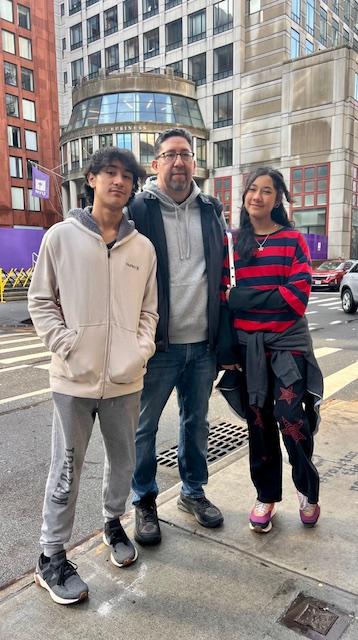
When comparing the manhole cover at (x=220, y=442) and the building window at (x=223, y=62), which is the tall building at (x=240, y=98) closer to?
the building window at (x=223, y=62)

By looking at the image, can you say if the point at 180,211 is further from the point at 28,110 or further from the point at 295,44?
the point at 28,110

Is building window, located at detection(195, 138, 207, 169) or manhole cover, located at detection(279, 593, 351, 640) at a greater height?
building window, located at detection(195, 138, 207, 169)

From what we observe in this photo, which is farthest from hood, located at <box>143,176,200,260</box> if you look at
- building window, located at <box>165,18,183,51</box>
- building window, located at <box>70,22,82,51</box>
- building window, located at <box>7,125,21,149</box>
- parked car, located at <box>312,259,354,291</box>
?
building window, located at <box>70,22,82,51</box>

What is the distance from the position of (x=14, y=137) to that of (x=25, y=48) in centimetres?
838

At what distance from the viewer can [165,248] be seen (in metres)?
2.82

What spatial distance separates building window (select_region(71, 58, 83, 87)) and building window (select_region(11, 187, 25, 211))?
50.2 feet

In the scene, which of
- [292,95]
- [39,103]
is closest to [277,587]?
[292,95]

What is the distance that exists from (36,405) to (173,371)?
138 inches

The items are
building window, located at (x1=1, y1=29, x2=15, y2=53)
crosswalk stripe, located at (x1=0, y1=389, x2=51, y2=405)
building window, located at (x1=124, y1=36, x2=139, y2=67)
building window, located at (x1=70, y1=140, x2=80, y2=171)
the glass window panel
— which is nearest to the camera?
crosswalk stripe, located at (x1=0, y1=389, x2=51, y2=405)

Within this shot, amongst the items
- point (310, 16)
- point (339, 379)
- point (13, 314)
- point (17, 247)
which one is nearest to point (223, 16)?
point (310, 16)

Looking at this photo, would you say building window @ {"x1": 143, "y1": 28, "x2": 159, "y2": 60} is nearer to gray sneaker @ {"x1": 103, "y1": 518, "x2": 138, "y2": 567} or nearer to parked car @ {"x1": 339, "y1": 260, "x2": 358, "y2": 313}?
parked car @ {"x1": 339, "y1": 260, "x2": 358, "y2": 313}

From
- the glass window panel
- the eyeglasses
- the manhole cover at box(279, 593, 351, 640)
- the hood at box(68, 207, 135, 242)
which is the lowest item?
the manhole cover at box(279, 593, 351, 640)

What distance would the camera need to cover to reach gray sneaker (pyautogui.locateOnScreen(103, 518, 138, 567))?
8.53 ft

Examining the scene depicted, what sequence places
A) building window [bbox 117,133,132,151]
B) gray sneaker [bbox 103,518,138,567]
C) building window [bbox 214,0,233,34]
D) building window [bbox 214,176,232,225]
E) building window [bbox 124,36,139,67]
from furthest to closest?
building window [bbox 124,36,139,67]
building window [bbox 214,176,232,225]
building window [bbox 117,133,132,151]
building window [bbox 214,0,233,34]
gray sneaker [bbox 103,518,138,567]
